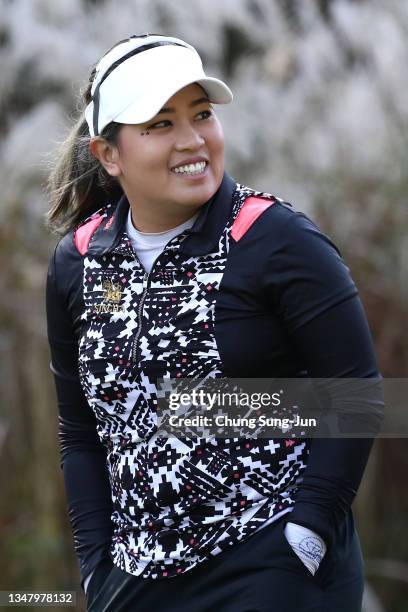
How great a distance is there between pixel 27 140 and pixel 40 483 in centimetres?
123

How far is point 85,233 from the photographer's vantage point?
2.38 m

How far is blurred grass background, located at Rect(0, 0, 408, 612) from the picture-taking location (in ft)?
12.6

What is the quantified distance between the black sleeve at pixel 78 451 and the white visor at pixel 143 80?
403mm

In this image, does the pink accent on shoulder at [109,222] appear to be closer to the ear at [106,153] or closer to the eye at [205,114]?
the ear at [106,153]

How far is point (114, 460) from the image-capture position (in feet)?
7.44

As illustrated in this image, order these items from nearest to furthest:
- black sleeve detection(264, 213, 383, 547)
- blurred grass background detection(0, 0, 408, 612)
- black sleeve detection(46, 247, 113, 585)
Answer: black sleeve detection(264, 213, 383, 547) < black sleeve detection(46, 247, 113, 585) < blurred grass background detection(0, 0, 408, 612)

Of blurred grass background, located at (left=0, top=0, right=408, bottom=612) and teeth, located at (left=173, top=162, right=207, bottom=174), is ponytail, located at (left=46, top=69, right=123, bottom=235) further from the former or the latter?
blurred grass background, located at (left=0, top=0, right=408, bottom=612)

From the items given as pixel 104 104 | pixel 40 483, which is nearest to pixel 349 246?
pixel 40 483

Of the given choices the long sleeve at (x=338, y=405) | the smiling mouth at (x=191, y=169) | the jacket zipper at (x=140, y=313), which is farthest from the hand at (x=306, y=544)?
the smiling mouth at (x=191, y=169)

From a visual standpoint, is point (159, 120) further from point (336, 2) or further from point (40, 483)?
point (336, 2)

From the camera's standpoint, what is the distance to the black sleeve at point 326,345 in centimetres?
Result: 200

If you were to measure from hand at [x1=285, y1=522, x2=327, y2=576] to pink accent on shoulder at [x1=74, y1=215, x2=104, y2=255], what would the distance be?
749mm

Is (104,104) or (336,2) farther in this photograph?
(336,2)

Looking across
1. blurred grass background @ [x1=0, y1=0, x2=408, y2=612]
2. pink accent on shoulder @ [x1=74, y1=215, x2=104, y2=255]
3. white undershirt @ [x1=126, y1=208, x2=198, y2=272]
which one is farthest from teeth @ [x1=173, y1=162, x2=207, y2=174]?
blurred grass background @ [x1=0, y1=0, x2=408, y2=612]
